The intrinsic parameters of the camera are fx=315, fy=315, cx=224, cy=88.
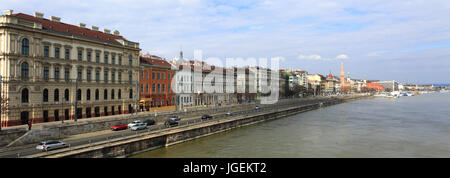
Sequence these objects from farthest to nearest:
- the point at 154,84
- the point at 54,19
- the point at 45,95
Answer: the point at 154,84, the point at 54,19, the point at 45,95

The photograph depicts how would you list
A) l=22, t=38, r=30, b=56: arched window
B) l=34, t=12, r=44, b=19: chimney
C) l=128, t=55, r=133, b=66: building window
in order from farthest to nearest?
l=128, t=55, r=133, b=66: building window < l=34, t=12, r=44, b=19: chimney < l=22, t=38, r=30, b=56: arched window

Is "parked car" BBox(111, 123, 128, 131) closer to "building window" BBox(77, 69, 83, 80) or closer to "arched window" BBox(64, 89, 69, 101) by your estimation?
"arched window" BBox(64, 89, 69, 101)

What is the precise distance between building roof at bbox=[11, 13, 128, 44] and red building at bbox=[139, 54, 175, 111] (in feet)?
30.4

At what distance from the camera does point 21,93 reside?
134 feet

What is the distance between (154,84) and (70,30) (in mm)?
22850

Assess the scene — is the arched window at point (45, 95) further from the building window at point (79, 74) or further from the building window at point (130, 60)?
the building window at point (130, 60)

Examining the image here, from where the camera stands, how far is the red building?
64812 millimetres

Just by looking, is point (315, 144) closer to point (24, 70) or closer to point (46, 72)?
point (46, 72)

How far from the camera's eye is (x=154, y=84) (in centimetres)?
6912

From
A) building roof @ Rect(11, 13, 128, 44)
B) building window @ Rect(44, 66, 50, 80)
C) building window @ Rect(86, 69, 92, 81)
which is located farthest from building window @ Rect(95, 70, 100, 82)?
building window @ Rect(44, 66, 50, 80)

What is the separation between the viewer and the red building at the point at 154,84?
64812mm

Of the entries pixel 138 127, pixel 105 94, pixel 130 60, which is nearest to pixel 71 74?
pixel 105 94

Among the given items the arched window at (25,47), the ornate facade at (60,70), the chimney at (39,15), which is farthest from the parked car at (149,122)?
the chimney at (39,15)

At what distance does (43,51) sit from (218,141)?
→ 27.3m
